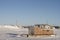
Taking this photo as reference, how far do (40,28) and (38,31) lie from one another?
765 millimetres

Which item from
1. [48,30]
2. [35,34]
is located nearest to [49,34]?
[48,30]

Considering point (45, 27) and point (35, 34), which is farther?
point (45, 27)


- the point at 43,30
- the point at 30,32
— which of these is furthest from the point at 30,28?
the point at 43,30

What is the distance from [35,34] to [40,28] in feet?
5.36

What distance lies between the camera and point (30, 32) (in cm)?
2981

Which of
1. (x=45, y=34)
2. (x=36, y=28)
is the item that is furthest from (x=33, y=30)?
(x=45, y=34)

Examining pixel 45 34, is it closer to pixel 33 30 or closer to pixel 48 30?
pixel 48 30

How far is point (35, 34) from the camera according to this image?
1156 inches

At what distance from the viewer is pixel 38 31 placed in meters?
29.8

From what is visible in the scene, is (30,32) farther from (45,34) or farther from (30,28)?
(45,34)

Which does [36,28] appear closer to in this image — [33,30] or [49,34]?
[33,30]

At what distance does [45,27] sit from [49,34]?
69.1 inches

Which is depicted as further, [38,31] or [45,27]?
[45,27]

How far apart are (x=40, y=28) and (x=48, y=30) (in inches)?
72.0
